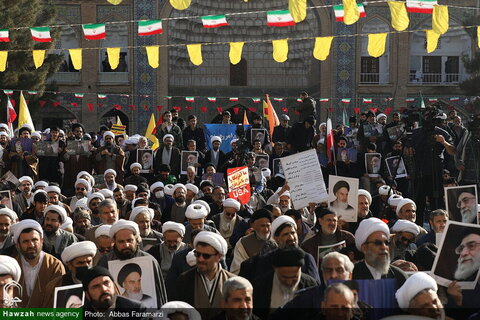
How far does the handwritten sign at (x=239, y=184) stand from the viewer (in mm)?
10156

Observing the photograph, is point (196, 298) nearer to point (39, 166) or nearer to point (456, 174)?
point (456, 174)

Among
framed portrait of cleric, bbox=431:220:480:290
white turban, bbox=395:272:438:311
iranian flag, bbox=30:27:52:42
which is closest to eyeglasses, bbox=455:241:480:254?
framed portrait of cleric, bbox=431:220:480:290

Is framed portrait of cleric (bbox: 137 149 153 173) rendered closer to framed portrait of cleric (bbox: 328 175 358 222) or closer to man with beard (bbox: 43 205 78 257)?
framed portrait of cleric (bbox: 328 175 358 222)

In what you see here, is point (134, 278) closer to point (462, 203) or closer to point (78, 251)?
point (78, 251)

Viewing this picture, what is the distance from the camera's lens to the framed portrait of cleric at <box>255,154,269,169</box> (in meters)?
13.4

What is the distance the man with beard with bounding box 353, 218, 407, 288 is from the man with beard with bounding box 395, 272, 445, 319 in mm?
822

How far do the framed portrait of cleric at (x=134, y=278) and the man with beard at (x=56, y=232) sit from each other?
200 cm

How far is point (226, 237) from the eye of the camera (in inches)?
338

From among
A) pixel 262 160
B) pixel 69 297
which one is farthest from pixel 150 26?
pixel 69 297

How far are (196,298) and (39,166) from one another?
913cm

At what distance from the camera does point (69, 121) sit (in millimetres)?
27188

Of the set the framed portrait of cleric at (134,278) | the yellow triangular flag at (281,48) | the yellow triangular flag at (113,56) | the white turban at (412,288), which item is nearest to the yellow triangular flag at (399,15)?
the yellow triangular flag at (281,48)

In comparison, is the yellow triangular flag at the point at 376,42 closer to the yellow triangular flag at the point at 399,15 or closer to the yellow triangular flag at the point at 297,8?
the yellow triangular flag at the point at 399,15

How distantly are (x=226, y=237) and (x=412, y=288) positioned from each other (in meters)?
4.31
